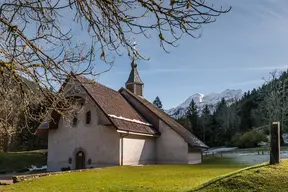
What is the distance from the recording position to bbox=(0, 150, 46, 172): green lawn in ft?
105

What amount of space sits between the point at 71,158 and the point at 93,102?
16.7 feet

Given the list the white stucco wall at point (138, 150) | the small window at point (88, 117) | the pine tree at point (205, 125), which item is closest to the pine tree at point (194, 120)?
the pine tree at point (205, 125)

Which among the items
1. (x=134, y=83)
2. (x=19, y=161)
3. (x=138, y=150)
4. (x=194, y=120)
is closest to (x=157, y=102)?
(x=194, y=120)

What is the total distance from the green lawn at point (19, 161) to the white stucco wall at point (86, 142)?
5727mm

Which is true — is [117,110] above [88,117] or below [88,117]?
above

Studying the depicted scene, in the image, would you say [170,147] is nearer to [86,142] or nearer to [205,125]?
[86,142]

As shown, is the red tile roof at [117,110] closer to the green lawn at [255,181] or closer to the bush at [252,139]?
the green lawn at [255,181]

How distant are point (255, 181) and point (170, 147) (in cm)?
2176

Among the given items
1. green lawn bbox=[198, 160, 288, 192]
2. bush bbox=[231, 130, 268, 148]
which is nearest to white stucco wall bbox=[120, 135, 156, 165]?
green lawn bbox=[198, 160, 288, 192]

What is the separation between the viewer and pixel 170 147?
31250mm

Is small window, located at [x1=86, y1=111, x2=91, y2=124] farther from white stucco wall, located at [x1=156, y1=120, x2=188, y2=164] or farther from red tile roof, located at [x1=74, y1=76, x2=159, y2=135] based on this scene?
white stucco wall, located at [x1=156, y1=120, x2=188, y2=164]

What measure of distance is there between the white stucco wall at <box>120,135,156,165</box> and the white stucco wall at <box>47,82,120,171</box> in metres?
1.12

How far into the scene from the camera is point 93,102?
26516 mm

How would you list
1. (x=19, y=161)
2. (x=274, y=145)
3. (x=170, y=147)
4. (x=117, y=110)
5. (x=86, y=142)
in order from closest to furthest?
(x=274, y=145), (x=86, y=142), (x=117, y=110), (x=170, y=147), (x=19, y=161)
